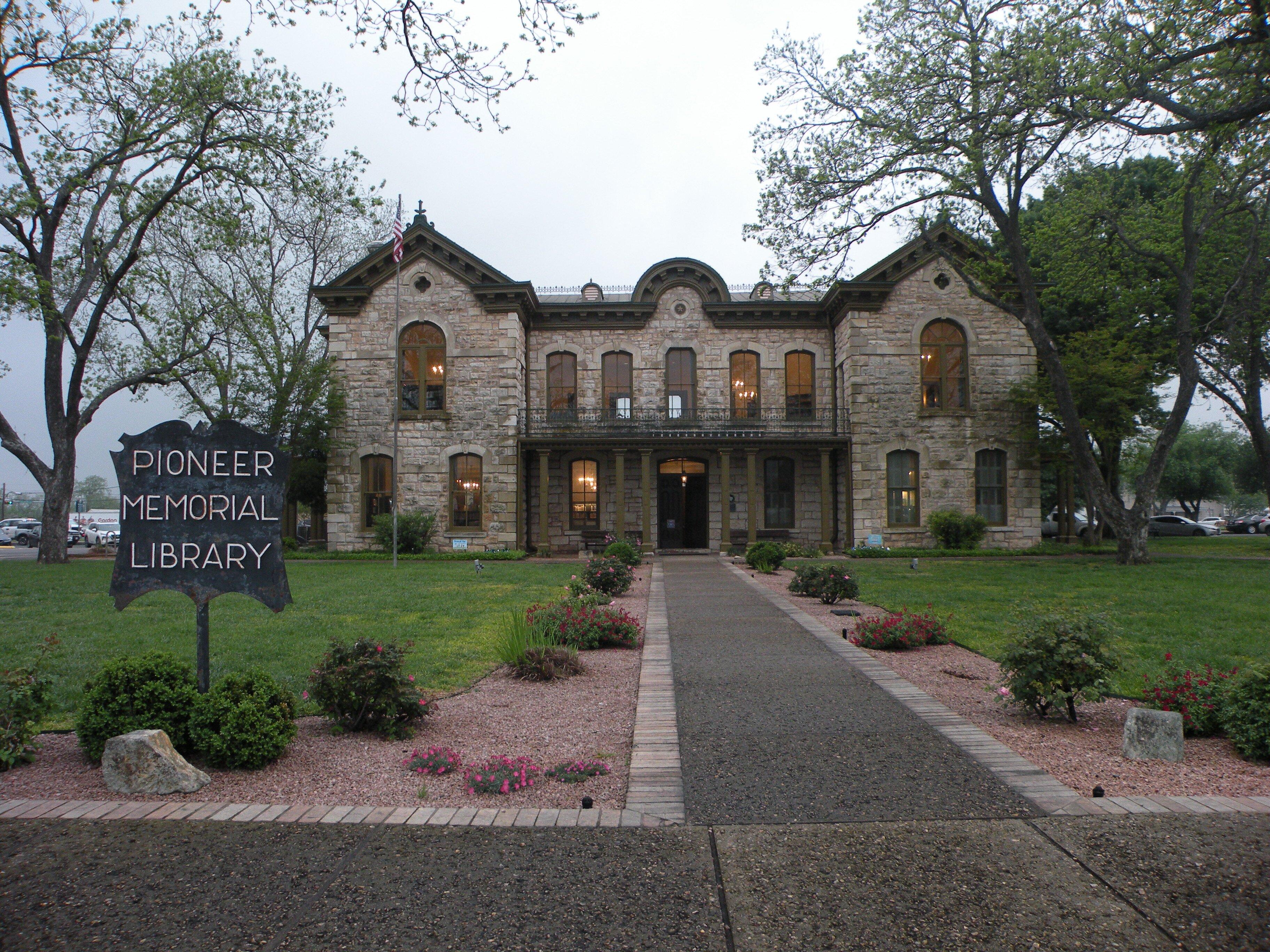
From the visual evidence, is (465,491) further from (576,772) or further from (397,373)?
(576,772)

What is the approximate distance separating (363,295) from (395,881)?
22.0 meters

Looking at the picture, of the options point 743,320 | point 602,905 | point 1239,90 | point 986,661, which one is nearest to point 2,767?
point 602,905

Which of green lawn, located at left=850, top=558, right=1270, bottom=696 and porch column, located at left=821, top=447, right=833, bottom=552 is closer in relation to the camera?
green lawn, located at left=850, top=558, right=1270, bottom=696

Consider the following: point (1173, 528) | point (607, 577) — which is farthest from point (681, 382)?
point (1173, 528)

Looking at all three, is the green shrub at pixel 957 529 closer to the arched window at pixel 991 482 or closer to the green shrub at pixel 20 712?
the arched window at pixel 991 482

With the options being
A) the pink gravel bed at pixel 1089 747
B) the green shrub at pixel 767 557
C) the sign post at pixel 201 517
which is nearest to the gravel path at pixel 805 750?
the pink gravel bed at pixel 1089 747

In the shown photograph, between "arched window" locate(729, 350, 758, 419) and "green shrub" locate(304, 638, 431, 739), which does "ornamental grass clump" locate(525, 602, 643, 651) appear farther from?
"arched window" locate(729, 350, 758, 419)

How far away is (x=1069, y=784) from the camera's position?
12.6 feet

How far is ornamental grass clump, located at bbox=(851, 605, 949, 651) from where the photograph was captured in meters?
7.61

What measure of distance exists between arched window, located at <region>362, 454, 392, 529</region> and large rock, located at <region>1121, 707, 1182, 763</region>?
69.7 ft

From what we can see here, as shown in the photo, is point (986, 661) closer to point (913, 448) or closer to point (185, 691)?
point (185, 691)

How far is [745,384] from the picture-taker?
24094mm

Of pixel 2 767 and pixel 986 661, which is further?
pixel 986 661

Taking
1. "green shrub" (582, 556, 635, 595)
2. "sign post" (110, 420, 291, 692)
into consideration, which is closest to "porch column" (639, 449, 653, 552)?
"green shrub" (582, 556, 635, 595)
